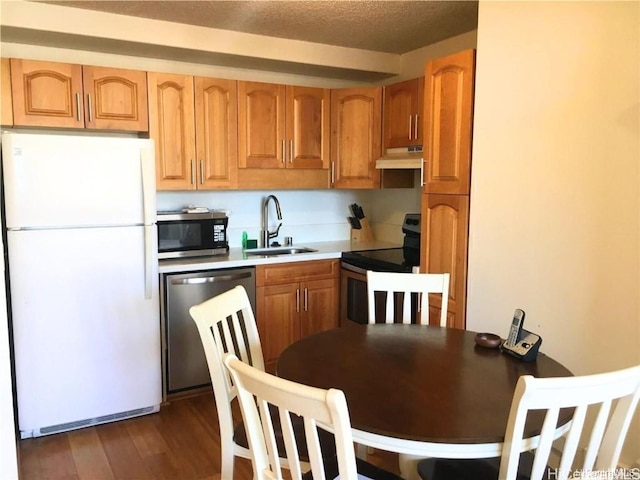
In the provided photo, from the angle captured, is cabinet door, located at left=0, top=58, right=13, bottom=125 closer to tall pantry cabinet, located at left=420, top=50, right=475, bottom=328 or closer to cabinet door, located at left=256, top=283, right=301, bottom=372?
cabinet door, located at left=256, top=283, right=301, bottom=372

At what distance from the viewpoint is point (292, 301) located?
358 centimetres

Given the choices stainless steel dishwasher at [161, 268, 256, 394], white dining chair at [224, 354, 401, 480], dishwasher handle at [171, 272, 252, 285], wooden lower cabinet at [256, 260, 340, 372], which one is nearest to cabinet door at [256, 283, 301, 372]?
wooden lower cabinet at [256, 260, 340, 372]

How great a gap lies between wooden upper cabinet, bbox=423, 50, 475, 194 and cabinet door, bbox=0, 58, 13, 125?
2.36 metres

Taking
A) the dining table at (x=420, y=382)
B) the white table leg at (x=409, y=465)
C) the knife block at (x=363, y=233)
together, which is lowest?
the white table leg at (x=409, y=465)

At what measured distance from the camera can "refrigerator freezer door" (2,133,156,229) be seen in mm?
2617

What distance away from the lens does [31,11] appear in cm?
284

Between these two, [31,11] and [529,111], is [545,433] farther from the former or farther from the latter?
[31,11]

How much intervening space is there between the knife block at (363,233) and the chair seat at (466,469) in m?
2.75

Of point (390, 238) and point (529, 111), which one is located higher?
point (529, 111)

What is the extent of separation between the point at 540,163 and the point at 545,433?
1.54 metres

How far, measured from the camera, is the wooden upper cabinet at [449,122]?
8.94 feet

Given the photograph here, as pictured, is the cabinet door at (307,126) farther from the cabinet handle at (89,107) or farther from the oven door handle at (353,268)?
the cabinet handle at (89,107)

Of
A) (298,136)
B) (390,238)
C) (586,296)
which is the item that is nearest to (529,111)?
(586,296)

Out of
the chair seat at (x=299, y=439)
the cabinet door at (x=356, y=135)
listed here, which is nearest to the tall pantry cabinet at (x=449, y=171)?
the cabinet door at (x=356, y=135)
